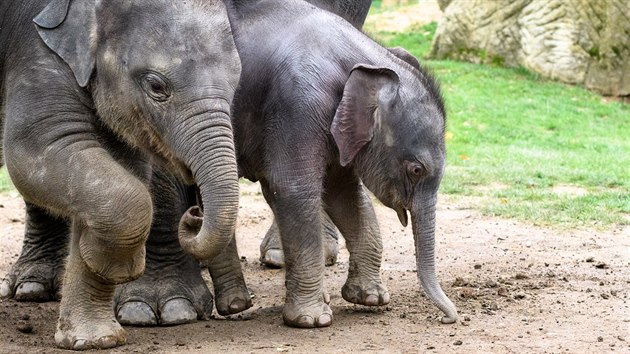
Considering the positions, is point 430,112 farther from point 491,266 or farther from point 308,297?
point 491,266

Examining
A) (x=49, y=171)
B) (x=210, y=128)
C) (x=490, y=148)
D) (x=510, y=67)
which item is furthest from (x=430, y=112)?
(x=510, y=67)

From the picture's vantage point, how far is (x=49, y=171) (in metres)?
5.46

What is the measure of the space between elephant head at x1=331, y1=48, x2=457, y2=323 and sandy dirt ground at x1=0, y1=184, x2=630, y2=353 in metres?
0.37

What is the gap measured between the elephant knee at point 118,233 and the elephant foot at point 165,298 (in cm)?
71

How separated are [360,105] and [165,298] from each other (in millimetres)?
1387

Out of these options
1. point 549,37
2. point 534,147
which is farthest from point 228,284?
point 549,37

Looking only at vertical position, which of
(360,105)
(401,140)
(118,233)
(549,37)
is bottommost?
(549,37)

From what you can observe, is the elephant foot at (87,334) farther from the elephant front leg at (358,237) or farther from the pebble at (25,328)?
the elephant front leg at (358,237)

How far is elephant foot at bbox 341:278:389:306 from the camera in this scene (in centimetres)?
664

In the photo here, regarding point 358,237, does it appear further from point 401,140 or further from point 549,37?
point 549,37

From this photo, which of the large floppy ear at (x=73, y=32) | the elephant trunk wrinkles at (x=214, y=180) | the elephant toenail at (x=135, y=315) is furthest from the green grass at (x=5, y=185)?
the elephant trunk wrinkles at (x=214, y=180)

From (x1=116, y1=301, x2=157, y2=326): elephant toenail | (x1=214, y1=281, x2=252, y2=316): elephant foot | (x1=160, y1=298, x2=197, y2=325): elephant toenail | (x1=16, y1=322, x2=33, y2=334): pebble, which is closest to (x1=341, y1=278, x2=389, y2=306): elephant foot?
(x1=214, y1=281, x2=252, y2=316): elephant foot

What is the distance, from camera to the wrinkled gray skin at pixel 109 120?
5262 mm

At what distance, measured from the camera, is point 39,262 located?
721cm
